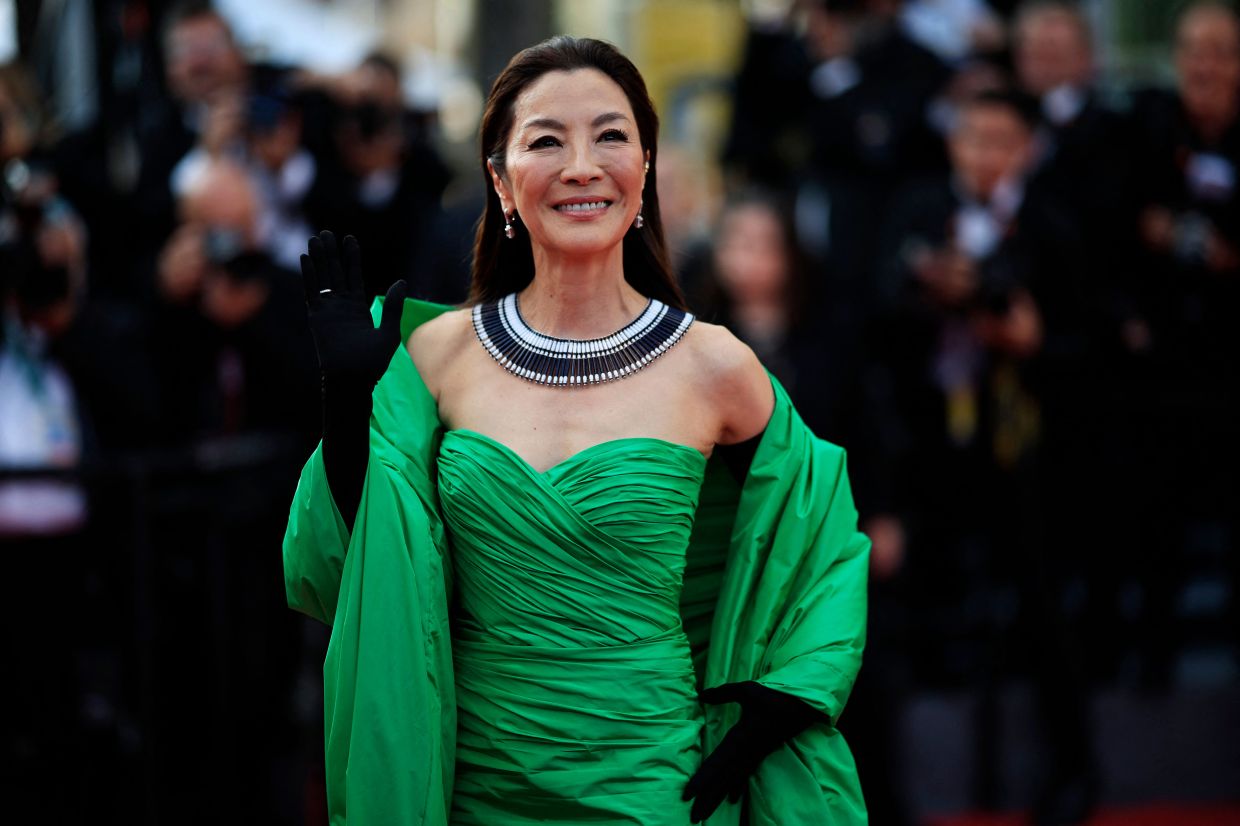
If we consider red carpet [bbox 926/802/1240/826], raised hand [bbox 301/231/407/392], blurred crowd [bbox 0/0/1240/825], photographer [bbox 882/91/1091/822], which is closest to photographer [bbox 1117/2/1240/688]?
blurred crowd [bbox 0/0/1240/825]

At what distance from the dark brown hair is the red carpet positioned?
10.1 feet

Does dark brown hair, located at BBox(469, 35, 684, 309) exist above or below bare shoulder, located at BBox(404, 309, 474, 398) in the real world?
above

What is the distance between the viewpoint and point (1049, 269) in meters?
5.91

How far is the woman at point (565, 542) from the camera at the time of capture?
287cm

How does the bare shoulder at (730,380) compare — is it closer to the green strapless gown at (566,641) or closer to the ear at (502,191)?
the green strapless gown at (566,641)

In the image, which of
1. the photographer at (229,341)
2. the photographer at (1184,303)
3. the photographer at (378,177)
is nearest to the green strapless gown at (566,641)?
the photographer at (229,341)

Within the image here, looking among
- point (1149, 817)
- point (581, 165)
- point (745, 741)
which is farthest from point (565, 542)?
point (1149, 817)

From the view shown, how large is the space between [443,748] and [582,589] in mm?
364

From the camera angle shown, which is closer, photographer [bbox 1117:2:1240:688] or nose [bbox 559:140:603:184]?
nose [bbox 559:140:603:184]

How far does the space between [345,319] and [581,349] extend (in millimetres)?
436

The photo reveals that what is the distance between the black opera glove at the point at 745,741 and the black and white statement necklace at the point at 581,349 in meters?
0.62

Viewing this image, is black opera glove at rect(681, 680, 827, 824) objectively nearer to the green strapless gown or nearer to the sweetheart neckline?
the green strapless gown

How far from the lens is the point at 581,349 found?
305 cm

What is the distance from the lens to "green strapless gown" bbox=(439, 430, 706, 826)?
2887 mm
